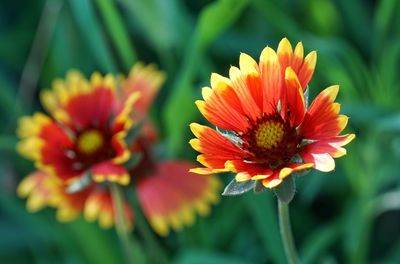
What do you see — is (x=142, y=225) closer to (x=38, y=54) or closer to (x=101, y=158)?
(x=101, y=158)

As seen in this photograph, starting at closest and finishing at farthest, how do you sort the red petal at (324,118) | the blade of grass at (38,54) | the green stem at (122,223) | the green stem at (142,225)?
1. the red petal at (324,118)
2. the green stem at (122,223)
3. the green stem at (142,225)
4. the blade of grass at (38,54)

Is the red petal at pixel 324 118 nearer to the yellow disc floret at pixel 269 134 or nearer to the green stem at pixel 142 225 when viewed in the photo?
the yellow disc floret at pixel 269 134

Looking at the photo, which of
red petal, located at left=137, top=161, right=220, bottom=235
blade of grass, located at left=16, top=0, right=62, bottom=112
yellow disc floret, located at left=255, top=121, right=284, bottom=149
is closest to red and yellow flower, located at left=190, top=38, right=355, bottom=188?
yellow disc floret, located at left=255, top=121, right=284, bottom=149

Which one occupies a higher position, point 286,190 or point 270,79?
point 270,79

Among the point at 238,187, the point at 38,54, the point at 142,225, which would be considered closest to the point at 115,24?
the point at 142,225

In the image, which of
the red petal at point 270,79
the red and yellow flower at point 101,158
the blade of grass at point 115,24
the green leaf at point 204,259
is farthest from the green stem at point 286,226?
the blade of grass at point 115,24

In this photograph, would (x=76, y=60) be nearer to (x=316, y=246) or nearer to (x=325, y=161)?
(x=316, y=246)
